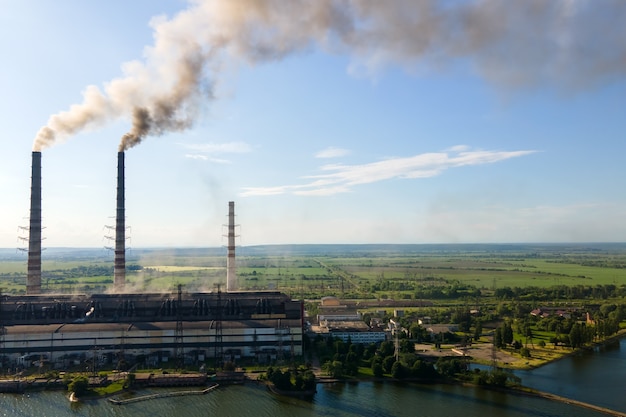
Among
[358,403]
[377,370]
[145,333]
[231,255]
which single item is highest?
[231,255]

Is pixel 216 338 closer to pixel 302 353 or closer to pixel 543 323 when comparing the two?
pixel 302 353

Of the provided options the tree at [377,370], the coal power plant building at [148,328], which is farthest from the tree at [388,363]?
the coal power plant building at [148,328]

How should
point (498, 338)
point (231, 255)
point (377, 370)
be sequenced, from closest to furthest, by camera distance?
point (377, 370) < point (498, 338) < point (231, 255)

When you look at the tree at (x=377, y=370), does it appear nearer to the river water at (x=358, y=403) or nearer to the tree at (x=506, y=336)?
the river water at (x=358, y=403)

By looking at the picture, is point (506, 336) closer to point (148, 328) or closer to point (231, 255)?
point (148, 328)

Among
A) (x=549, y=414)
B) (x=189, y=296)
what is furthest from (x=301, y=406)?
(x=189, y=296)

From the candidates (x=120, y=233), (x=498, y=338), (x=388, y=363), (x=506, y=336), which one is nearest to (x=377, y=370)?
(x=388, y=363)

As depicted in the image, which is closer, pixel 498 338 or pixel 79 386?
pixel 79 386

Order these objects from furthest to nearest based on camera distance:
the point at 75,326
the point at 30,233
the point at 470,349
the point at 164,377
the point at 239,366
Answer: the point at 30,233 → the point at 470,349 → the point at 75,326 → the point at 239,366 → the point at 164,377
